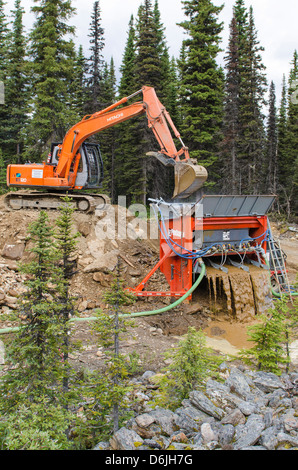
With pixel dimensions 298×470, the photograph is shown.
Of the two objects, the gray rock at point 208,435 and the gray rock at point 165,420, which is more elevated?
the gray rock at point 208,435

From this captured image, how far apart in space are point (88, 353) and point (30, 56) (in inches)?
760

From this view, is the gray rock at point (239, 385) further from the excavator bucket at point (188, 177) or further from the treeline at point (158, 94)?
the treeline at point (158, 94)

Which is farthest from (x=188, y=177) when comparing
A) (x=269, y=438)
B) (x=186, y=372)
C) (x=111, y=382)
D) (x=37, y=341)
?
(x=269, y=438)

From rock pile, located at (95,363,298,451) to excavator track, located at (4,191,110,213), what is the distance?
9.52 m

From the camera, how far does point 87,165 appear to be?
545 inches

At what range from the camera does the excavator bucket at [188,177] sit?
9.59 meters

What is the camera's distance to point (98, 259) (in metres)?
11.4

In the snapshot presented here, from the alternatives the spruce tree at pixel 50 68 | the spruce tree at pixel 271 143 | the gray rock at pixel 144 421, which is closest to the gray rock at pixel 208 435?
the gray rock at pixel 144 421

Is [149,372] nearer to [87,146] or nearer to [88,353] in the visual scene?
[88,353]

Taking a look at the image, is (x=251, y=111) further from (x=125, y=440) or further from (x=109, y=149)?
(x=125, y=440)

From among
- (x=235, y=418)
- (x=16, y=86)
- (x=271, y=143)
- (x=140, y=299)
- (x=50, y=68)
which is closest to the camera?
(x=235, y=418)

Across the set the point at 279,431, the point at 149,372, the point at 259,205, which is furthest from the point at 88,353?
the point at 259,205

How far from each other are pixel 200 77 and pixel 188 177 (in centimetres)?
1537

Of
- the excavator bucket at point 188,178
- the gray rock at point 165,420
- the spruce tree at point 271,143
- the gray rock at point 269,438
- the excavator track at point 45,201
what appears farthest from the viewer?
the spruce tree at point 271,143
